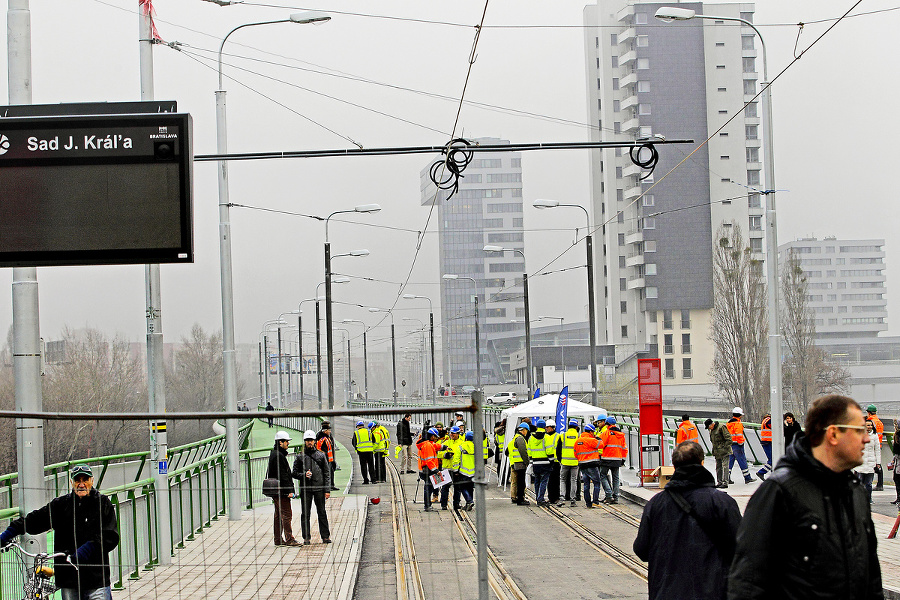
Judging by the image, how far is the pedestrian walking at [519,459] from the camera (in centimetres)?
2183

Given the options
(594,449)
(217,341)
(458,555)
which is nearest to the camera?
(458,555)

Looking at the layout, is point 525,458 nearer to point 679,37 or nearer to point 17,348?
point 17,348

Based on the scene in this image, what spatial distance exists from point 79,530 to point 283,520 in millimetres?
2004

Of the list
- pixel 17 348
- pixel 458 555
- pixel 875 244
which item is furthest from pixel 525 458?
pixel 875 244

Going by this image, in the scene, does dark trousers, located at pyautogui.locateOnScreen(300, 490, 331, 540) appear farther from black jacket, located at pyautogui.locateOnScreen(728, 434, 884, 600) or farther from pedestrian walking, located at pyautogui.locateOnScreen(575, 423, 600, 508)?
pedestrian walking, located at pyautogui.locateOnScreen(575, 423, 600, 508)

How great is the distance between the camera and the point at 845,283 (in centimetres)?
15788

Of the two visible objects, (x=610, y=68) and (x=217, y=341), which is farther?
(x=217, y=341)

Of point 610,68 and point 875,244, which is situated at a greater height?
point 610,68

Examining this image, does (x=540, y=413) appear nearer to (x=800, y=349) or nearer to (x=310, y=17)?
(x=310, y=17)

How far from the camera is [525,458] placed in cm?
2202

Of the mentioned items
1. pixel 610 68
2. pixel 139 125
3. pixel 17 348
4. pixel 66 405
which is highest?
pixel 610 68

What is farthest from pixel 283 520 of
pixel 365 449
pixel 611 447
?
pixel 365 449

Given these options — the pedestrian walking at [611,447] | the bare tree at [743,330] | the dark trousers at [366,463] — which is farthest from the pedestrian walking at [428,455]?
the bare tree at [743,330]

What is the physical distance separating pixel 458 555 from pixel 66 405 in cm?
5300
